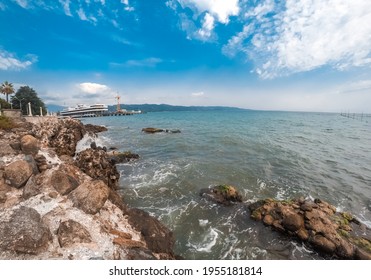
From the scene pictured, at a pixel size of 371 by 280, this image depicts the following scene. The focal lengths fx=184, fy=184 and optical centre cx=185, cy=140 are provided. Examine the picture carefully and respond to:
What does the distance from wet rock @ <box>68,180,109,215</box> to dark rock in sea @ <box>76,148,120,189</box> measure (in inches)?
192

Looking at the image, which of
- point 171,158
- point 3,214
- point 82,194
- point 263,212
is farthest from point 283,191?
point 3,214

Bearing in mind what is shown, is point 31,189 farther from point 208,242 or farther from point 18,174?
point 208,242

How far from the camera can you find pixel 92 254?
5426 mm

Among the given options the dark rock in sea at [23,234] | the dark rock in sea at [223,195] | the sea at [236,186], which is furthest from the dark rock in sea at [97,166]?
the dark rock in sea at [223,195]

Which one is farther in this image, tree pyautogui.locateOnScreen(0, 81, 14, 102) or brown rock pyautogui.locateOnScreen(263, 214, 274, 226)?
tree pyautogui.locateOnScreen(0, 81, 14, 102)

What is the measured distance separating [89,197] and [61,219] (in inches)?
48.1

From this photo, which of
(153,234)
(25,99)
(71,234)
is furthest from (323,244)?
(25,99)

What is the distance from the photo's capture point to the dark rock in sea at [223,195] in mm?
12461

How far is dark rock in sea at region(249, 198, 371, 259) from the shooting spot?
334 inches

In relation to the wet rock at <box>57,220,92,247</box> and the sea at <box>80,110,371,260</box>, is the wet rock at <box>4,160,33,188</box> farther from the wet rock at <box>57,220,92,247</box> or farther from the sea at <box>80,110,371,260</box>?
the sea at <box>80,110,371,260</box>

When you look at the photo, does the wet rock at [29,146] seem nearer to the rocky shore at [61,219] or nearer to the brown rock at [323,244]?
the rocky shore at [61,219]

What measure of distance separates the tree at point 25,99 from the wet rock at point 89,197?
62777 mm

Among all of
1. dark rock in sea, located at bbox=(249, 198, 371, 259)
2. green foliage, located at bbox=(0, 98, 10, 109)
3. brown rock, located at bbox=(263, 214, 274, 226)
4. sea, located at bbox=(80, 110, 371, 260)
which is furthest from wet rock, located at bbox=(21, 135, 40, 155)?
green foliage, located at bbox=(0, 98, 10, 109)
